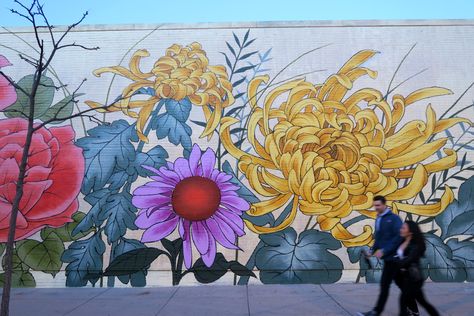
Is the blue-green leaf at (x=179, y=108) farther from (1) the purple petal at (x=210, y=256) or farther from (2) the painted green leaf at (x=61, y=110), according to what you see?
(1) the purple petal at (x=210, y=256)

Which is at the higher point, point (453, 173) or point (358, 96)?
point (358, 96)

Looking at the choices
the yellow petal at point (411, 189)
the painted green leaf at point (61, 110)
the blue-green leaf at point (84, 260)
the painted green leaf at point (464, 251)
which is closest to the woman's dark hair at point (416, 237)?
the yellow petal at point (411, 189)

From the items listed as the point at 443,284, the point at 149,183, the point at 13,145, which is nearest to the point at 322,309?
the point at 443,284

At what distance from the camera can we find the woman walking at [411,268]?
17.9 feet

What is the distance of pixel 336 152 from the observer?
9.00 m

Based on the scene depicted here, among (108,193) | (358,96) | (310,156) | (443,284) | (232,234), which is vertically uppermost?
(358,96)

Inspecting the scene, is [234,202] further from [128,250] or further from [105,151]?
[105,151]

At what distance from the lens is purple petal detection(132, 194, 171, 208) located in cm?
895

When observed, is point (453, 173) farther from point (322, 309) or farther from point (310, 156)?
point (322, 309)

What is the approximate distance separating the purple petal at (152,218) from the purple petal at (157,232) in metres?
0.10

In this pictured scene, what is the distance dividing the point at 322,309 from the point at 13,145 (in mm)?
6851

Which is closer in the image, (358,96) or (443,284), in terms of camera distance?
(443,284)

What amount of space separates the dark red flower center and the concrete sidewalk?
1408 mm

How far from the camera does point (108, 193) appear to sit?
29.6 feet
